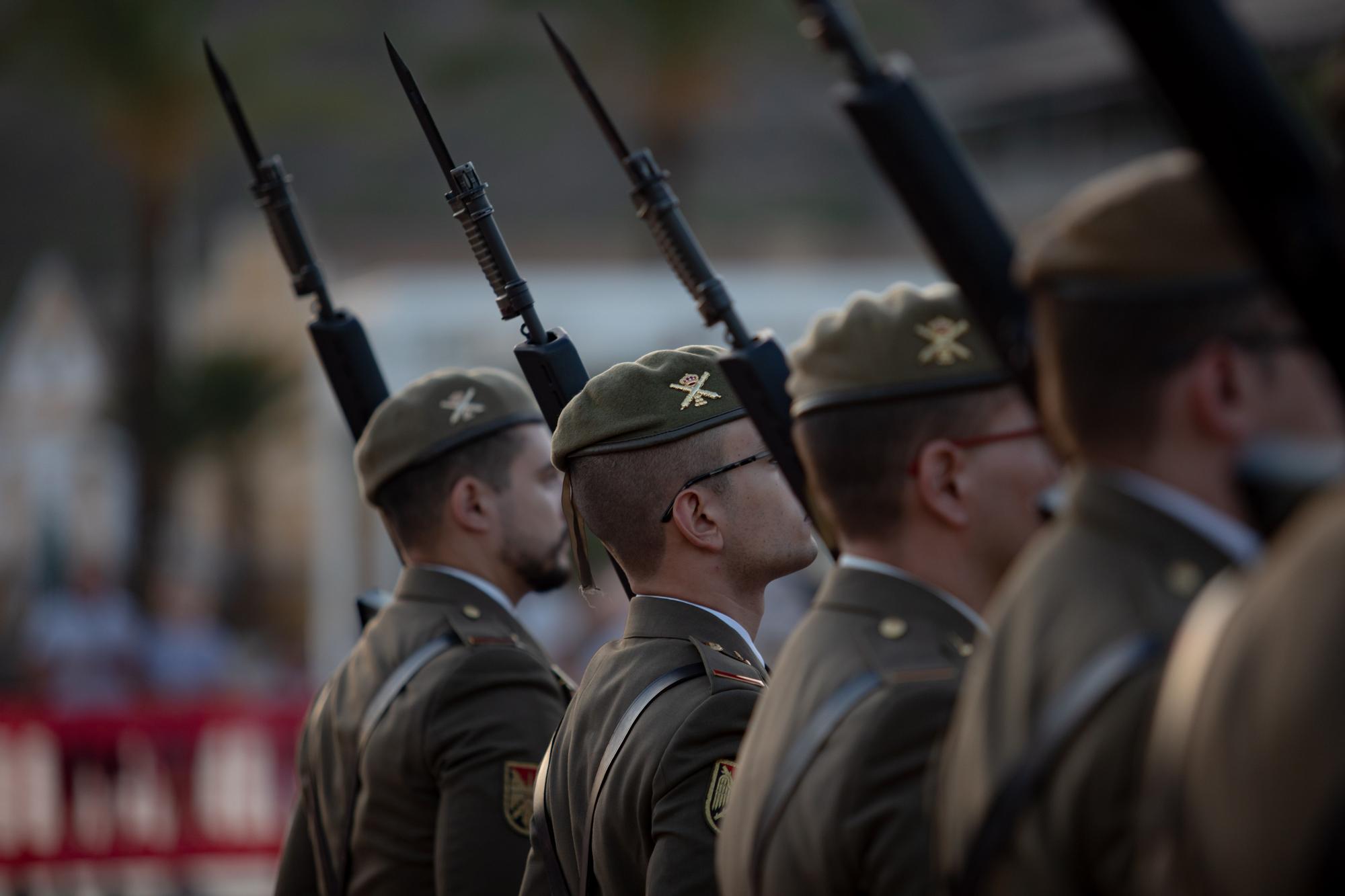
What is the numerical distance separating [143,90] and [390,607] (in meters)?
16.1

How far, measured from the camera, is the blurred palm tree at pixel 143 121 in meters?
18.2

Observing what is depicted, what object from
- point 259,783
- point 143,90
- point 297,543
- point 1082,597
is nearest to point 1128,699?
point 1082,597

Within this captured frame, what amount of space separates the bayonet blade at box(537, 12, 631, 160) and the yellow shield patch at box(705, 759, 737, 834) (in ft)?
3.40

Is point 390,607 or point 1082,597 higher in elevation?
point 390,607

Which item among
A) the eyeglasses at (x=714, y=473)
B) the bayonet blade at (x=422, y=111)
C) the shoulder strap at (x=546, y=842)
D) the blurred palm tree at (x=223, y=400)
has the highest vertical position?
the blurred palm tree at (x=223, y=400)

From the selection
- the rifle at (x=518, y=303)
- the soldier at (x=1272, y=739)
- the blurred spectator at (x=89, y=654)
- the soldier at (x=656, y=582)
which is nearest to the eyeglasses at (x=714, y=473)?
the soldier at (x=656, y=582)

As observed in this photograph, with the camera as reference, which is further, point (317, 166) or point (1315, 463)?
point (317, 166)

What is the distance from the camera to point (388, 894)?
3607 mm

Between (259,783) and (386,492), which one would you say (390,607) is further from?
(259,783)

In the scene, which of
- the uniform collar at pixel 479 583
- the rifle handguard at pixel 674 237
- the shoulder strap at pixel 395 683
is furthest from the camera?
the uniform collar at pixel 479 583

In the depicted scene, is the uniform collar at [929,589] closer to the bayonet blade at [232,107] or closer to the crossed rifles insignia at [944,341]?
the crossed rifles insignia at [944,341]

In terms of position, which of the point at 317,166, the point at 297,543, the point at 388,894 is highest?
the point at 317,166

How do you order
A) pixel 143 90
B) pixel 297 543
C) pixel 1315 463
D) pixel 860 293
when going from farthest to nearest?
pixel 297 543
pixel 143 90
pixel 860 293
pixel 1315 463

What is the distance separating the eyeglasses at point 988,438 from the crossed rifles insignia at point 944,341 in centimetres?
10
